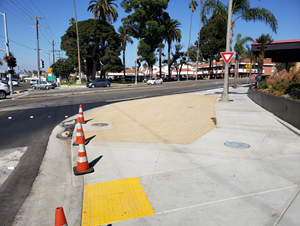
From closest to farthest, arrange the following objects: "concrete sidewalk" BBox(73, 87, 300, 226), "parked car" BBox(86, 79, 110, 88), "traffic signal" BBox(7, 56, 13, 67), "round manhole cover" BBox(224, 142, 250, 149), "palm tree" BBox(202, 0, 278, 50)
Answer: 1. "concrete sidewalk" BBox(73, 87, 300, 226)
2. "round manhole cover" BBox(224, 142, 250, 149)
3. "palm tree" BBox(202, 0, 278, 50)
4. "traffic signal" BBox(7, 56, 13, 67)
5. "parked car" BBox(86, 79, 110, 88)

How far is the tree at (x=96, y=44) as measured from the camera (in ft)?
165

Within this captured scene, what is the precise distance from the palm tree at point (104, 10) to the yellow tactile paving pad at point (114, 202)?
54640 millimetres

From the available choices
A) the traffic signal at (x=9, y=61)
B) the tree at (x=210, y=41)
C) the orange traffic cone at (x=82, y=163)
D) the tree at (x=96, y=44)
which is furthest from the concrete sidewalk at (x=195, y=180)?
the tree at (x=210, y=41)

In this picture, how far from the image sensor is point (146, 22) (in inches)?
2147

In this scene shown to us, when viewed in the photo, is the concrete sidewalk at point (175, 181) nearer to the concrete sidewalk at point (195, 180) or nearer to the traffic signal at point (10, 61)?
A: the concrete sidewalk at point (195, 180)

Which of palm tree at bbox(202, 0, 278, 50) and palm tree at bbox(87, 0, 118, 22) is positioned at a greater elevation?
palm tree at bbox(87, 0, 118, 22)

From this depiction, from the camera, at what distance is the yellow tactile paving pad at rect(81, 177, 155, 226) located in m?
3.38

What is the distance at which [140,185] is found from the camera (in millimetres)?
4266

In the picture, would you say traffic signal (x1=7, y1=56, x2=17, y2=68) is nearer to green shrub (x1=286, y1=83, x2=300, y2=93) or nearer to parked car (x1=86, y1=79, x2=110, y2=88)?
parked car (x1=86, y1=79, x2=110, y2=88)

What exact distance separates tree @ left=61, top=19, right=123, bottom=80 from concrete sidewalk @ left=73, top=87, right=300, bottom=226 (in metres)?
46.2

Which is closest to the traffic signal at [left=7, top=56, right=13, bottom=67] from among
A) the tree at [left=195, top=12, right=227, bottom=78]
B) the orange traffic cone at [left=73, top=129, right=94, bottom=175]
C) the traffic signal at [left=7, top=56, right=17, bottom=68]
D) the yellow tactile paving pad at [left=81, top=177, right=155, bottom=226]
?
the traffic signal at [left=7, top=56, right=17, bottom=68]

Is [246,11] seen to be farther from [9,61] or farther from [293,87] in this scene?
[9,61]

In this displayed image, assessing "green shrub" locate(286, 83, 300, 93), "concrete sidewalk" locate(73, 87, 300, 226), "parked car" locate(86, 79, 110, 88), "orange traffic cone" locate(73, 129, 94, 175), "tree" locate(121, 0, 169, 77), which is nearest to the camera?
"concrete sidewalk" locate(73, 87, 300, 226)

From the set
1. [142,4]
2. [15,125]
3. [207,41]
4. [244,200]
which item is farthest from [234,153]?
[207,41]
